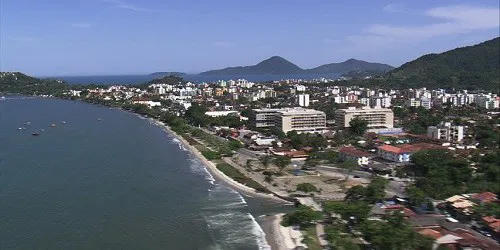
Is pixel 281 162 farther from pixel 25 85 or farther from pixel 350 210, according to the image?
pixel 25 85

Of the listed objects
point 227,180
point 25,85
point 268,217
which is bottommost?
point 268,217

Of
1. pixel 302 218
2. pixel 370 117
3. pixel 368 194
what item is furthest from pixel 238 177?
pixel 370 117

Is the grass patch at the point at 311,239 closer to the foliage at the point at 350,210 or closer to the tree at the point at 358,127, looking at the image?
the foliage at the point at 350,210

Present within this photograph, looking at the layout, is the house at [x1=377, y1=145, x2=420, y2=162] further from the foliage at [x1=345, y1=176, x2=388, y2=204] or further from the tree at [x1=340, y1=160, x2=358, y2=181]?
the foliage at [x1=345, y1=176, x2=388, y2=204]

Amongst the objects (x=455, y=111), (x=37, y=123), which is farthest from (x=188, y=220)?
(x=455, y=111)

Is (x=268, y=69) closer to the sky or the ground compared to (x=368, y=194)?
closer to the sky

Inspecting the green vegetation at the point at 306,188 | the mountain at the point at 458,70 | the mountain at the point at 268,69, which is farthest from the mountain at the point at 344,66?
the green vegetation at the point at 306,188
